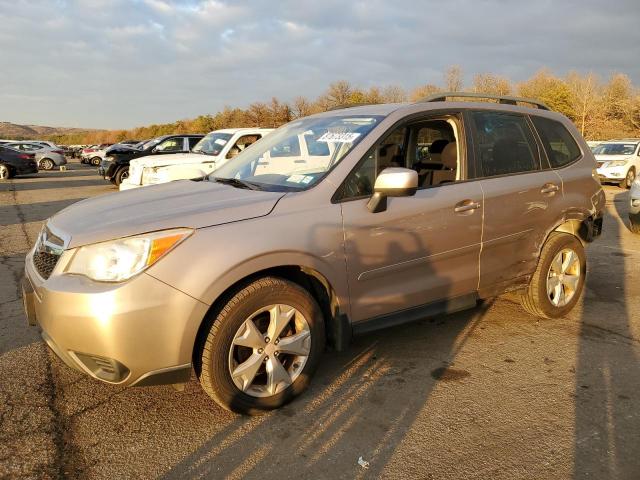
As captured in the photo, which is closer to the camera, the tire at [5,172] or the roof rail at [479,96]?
the roof rail at [479,96]

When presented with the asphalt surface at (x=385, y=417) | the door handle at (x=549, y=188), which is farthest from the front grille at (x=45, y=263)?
the door handle at (x=549, y=188)

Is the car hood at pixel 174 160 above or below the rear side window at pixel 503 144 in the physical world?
below

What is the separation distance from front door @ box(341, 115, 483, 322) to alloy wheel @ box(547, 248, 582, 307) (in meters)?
1.03

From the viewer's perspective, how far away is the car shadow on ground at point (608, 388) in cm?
259

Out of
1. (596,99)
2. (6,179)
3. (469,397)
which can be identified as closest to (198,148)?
(469,397)

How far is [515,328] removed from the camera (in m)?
4.42

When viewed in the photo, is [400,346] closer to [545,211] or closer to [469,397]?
[469,397]

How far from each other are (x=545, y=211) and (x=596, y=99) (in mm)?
41980

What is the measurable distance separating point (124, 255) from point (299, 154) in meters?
1.59

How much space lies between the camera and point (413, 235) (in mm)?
3455

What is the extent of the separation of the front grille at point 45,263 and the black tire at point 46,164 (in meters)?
29.7

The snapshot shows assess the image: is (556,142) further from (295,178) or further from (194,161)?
(194,161)

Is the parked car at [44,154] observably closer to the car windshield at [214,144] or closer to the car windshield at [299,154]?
the car windshield at [214,144]

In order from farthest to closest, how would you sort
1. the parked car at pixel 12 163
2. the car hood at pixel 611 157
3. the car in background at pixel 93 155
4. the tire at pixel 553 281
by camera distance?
the car in background at pixel 93 155
the parked car at pixel 12 163
the car hood at pixel 611 157
the tire at pixel 553 281
